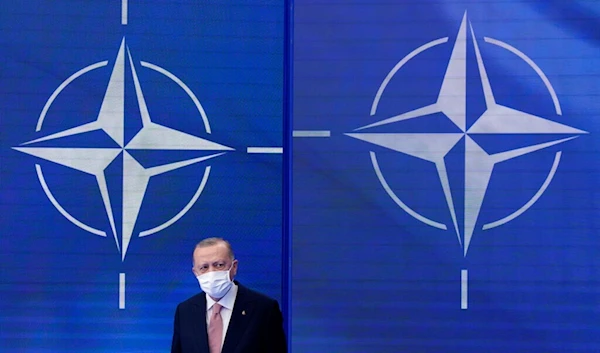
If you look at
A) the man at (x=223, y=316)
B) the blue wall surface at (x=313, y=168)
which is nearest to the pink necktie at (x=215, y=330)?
the man at (x=223, y=316)

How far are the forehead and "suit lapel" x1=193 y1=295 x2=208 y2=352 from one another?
6.8 inches

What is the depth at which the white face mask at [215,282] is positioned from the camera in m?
3.06

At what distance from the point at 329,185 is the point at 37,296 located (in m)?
1.32

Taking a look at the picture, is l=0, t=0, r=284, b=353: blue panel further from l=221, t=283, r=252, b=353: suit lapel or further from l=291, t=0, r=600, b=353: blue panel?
l=221, t=283, r=252, b=353: suit lapel

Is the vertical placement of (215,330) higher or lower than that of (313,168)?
lower

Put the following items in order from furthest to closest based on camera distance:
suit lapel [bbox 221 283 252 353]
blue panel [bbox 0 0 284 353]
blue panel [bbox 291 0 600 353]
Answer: blue panel [bbox 0 0 284 353] → blue panel [bbox 291 0 600 353] → suit lapel [bbox 221 283 252 353]

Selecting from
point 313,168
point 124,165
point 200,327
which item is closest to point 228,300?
point 200,327

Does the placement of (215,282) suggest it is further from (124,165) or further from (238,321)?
(124,165)

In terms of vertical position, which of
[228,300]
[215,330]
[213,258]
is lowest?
[215,330]

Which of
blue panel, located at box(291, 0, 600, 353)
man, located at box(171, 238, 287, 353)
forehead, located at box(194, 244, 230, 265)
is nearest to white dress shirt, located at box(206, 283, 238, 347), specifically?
man, located at box(171, 238, 287, 353)

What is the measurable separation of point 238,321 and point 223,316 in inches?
3.1

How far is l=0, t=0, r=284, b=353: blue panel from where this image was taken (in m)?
3.69

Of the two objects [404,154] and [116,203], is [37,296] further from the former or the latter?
[404,154]

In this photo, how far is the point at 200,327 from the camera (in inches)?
122
